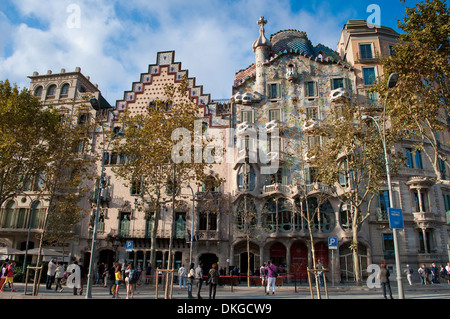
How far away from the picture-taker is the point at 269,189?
3259 cm

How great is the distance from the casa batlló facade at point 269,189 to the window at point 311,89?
0.16 metres

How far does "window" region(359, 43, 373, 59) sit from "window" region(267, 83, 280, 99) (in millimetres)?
9748

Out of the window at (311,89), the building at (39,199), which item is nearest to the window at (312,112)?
the window at (311,89)

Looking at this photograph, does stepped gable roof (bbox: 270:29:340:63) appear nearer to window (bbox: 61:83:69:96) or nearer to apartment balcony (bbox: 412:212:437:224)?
apartment balcony (bbox: 412:212:437:224)

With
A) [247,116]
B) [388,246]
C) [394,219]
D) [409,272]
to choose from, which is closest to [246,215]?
[247,116]

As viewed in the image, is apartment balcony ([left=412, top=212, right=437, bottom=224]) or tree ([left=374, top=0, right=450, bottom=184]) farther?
apartment balcony ([left=412, top=212, right=437, bottom=224])

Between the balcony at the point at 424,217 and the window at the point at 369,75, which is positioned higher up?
the window at the point at 369,75

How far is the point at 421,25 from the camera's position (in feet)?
59.8

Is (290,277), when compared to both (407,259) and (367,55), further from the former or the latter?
(367,55)

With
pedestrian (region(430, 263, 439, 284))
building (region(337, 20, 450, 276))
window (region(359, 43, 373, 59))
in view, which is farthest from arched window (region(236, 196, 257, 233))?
window (region(359, 43, 373, 59))

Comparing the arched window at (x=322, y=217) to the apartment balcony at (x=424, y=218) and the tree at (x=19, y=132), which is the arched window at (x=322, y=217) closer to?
the apartment balcony at (x=424, y=218)

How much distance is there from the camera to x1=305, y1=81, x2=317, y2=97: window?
3651 cm

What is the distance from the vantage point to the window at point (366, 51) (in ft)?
120
